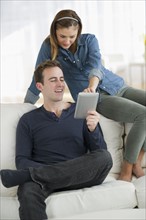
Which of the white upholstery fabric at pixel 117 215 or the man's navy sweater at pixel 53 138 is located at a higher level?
the man's navy sweater at pixel 53 138

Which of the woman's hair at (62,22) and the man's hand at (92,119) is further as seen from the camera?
the woman's hair at (62,22)

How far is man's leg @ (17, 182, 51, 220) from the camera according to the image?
2041mm

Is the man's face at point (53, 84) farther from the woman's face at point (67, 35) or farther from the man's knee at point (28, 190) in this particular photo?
the man's knee at point (28, 190)

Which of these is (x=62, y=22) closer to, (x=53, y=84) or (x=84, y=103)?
(x=53, y=84)

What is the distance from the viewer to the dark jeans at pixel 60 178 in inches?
82.2

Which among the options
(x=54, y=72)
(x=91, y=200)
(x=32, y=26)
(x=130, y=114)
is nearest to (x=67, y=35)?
(x=54, y=72)

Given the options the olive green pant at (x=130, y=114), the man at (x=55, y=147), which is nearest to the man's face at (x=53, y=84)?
the man at (x=55, y=147)

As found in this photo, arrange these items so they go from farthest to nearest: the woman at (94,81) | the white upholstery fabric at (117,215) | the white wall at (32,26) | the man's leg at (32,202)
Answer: the white wall at (32,26) → the woman at (94,81) → the man's leg at (32,202) → the white upholstery fabric at (117,215)

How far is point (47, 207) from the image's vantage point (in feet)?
7.22

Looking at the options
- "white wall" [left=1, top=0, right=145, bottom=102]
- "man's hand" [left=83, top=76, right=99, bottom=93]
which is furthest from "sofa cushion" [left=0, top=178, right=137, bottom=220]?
"white wall" [left=1, top=0, right=145, bottom=102]

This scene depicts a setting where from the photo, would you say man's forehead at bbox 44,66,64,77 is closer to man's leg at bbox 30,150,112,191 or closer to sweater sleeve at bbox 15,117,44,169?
sweater sleeve at bbox 15,117,44,169

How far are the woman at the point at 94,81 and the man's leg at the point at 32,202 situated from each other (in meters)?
0.61

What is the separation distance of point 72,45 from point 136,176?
87 centimetres

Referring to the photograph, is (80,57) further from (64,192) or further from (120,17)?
(120,17)
